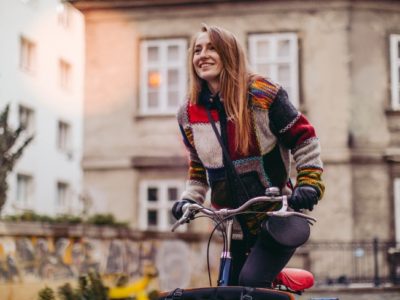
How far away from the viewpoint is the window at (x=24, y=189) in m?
31.9

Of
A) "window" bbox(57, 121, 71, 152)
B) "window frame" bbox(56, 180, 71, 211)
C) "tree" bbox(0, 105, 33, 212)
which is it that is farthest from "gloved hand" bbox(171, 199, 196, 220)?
"window" bbox(57, 121, 71, 152)

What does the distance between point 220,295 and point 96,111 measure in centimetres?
1875

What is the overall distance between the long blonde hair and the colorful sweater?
0.15 ft

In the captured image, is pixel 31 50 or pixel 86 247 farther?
pixel 31 50

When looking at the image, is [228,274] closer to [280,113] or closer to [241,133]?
[241,133]

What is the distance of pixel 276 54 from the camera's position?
21.0 metres

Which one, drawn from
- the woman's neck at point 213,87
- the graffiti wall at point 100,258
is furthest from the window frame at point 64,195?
the woman's neck at point 213,87

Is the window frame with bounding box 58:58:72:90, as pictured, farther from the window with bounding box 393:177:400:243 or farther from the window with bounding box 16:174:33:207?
the window with bounding box 393:177:400:243

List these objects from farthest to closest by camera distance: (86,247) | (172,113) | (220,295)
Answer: (172,113), (86,247), (220,295)

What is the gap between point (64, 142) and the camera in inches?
1410

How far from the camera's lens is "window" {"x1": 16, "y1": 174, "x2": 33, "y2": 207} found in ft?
105

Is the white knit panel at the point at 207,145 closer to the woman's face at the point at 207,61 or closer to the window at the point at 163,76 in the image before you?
the woman's face at the point at 207,61

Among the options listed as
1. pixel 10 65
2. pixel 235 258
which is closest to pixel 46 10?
pixel 10 65

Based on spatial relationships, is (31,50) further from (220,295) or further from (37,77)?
(220,295)
